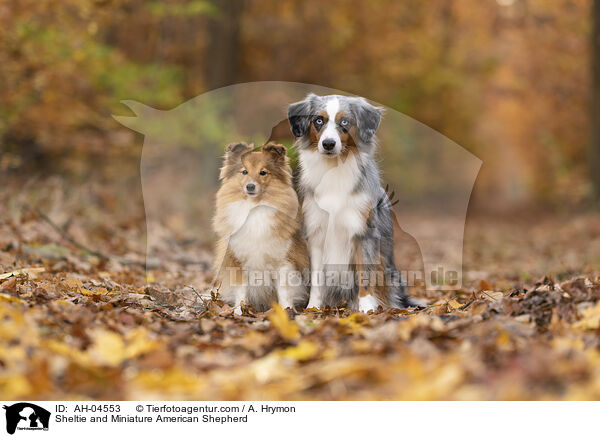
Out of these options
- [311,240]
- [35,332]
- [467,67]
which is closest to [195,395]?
[35,332]

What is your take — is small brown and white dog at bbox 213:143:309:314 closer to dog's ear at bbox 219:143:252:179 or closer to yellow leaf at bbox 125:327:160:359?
dog's ear at bbox 219:143:252:179

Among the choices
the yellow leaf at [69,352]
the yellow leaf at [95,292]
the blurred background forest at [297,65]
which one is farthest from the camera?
the blurred background forest at [297,65]

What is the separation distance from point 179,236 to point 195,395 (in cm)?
652

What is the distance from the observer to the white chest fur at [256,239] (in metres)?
4.86

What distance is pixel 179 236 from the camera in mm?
9344

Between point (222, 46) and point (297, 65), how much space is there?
3.46 metres

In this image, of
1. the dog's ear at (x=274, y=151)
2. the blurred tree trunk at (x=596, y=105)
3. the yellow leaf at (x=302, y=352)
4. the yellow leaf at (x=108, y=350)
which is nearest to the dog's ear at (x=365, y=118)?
the dog's ear at (x=274, y=151)

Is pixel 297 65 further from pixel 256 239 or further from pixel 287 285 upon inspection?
pixel 287 285

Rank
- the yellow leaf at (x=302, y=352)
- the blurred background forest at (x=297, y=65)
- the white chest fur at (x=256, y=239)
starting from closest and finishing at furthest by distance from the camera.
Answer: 1. the yellow leaf at (x=302, y=352)
2. the white chest fur at (x=256, y=239)
3. the blurred background forest at (x=297, y=65)

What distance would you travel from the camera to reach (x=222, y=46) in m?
13.0
